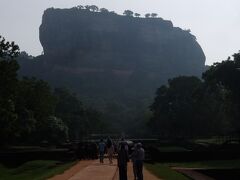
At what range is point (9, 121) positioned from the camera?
51.9 m

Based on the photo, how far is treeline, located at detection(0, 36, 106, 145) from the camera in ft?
164

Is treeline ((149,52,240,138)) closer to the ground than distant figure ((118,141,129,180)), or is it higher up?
higher up

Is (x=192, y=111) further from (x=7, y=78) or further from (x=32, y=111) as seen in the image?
(x=7, y=78)

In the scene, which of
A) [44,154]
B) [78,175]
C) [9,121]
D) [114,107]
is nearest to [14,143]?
[9,121]

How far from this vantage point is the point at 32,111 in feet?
229

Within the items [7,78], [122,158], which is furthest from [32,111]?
[122,158]

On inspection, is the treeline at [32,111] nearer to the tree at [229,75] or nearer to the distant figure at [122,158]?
the tree at [229,75]

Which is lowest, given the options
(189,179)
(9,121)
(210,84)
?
(189,179)

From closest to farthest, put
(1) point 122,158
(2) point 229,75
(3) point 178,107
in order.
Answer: (1) point 122,158 < (2) point 229,75 < (3) point 178,107

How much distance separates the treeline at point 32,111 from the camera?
49991 mm

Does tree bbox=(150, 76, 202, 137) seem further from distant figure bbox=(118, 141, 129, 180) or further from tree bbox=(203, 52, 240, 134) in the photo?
distant figure bbox=(118, 141, 129, 180)

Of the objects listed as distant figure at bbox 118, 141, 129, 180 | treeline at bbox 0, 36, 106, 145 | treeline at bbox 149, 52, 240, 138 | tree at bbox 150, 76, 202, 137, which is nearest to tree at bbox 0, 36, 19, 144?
treeline at bbox 0, 36, 106, 145

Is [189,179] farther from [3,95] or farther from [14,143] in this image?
[14,143]

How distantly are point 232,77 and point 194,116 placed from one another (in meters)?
26.9
